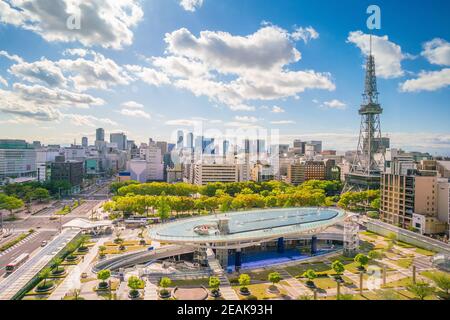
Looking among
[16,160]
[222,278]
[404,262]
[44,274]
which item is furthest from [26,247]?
[16,160]

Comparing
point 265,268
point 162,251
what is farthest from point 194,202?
point 265,268

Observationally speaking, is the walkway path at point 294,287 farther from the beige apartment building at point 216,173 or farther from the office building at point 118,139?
the office building at point 118,139

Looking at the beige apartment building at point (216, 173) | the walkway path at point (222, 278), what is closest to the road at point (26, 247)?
the walkway path at point (222, 278)

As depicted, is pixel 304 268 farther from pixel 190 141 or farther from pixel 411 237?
pixel 190 141

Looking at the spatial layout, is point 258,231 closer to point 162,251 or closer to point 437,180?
point 162,251

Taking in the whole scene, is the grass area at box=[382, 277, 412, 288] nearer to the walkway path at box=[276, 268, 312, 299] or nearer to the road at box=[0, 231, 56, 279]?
the walkway path at box=[276, 268, 312, 299]
